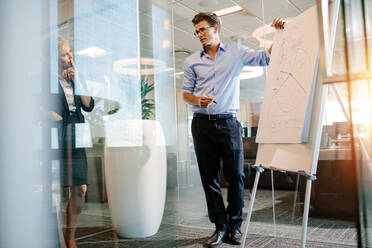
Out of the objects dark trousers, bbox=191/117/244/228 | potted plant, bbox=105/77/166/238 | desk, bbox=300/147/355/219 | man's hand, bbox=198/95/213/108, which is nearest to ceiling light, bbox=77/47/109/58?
potted plant, bbox=105/77/166/238

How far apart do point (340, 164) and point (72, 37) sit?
7.08 ft

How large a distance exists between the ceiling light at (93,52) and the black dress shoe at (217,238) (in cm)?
133

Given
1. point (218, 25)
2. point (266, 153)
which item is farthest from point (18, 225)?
point (218, 25)

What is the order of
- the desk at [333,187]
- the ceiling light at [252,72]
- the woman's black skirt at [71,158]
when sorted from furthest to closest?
1. the ceiling light at [252,72]
2. the desk at [333,187]
3. the woman's black skirt at [71,158]

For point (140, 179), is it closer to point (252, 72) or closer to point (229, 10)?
point (252, 72)

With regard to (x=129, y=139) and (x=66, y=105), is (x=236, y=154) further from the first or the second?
(x=66, y=105)

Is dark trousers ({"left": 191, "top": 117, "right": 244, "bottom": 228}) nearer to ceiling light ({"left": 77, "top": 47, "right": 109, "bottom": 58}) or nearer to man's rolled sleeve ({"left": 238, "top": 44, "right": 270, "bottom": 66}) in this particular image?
man's rolled sleeve ({"left": 238, "top": 44, "right": 270, "bottom": 66})

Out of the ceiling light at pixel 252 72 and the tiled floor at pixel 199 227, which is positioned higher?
the ceiling light at pixel 252 72

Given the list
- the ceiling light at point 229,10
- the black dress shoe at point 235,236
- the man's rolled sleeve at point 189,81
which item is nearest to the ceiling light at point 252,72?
the ceiling light at point 229,10

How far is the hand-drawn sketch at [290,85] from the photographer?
1487mm

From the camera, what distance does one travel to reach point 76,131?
177 centimetres

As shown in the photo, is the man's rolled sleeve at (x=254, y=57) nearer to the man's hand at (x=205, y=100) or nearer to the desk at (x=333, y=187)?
the man's hand at (x=205, y=100)

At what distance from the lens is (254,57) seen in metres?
2.25

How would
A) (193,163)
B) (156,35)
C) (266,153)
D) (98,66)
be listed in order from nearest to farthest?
(266,153)
(98,66)
(156,35)
(193,163)
